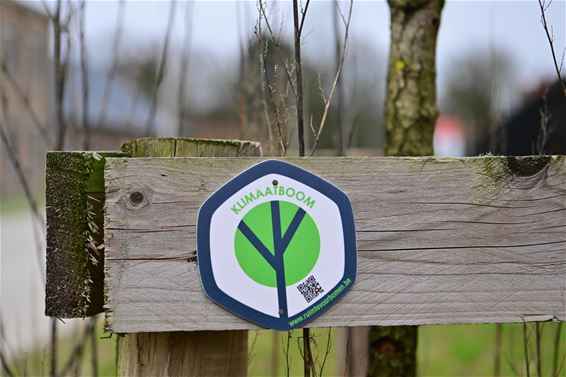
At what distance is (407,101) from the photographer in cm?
246

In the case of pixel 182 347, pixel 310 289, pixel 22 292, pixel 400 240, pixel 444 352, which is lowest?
pixel 444 352

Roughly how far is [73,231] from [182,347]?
0.33 m

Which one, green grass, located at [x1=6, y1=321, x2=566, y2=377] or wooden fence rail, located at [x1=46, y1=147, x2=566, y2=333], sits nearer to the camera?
wooden fence rail, located at [x1=46, y1=147, x2=566, y2=333]

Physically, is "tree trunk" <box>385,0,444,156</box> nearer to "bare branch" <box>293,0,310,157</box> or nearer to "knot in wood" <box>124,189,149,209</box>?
"bare branch" <box>293,0,310,157</box>

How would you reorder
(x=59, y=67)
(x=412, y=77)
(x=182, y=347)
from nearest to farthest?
1. (x=182, y=347)
2. (x=59, y=67)
3. (x=412, y=77)

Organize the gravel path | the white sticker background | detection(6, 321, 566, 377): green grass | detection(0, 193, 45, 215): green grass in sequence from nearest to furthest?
the white sticker background → the gravel path → detection(6, 321, 566, 377): green grass → detection(0, 193, 45, 215): green grass

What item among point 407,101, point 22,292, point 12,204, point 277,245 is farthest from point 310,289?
point 12,204

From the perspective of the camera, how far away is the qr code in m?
1.29

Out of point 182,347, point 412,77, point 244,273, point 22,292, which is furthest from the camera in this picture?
point 22,292

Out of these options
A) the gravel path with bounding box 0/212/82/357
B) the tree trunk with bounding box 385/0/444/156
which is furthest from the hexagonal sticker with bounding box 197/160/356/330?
the tree trunk with bounding box 385/0/444/156

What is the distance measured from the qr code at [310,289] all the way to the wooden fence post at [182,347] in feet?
0.86

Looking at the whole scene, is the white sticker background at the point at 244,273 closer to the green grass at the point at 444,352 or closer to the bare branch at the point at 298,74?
the bare branch at the point at 298,74

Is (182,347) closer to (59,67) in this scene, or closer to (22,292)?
(59,67)

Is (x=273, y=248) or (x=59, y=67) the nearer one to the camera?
(x=273, y=248)
